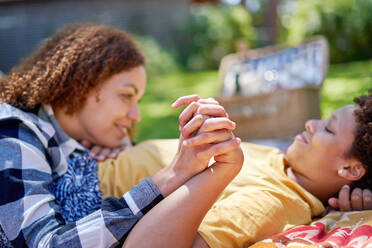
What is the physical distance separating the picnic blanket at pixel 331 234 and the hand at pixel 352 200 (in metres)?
0.11

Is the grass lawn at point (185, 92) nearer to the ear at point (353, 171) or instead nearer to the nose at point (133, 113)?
the nose at point (133, 113)

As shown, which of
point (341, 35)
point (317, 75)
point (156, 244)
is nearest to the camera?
point (156, 244)

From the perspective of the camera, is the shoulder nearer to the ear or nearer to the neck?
the neck

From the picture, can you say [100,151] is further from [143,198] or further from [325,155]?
[325,155]

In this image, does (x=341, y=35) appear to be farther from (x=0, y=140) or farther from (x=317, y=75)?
(x=0, y=140)

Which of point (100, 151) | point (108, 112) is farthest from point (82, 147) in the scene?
point (108, 112)

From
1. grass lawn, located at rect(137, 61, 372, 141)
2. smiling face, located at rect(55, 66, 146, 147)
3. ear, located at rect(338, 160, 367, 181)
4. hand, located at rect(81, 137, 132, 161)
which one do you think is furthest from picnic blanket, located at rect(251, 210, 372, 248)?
grass lawn, located at rect(137, 61, 372, 141)

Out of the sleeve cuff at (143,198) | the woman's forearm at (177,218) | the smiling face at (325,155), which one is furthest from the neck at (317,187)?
the sleeve cuff at (143,198)

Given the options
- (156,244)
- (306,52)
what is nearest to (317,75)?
(306,52)

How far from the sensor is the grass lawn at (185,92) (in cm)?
444

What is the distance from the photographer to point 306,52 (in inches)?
201

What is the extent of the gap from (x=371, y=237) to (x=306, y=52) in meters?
3.95

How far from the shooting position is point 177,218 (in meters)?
1.52

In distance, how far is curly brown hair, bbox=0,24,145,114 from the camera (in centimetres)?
214
